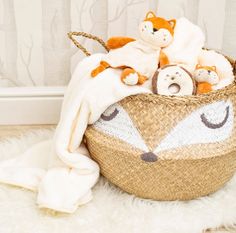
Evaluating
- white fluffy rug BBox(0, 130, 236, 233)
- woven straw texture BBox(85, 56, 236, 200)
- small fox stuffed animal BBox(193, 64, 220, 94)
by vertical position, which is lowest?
white fluffy rug BBox(0, 130, 236, 233)

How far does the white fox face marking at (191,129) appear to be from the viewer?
105 centimetres

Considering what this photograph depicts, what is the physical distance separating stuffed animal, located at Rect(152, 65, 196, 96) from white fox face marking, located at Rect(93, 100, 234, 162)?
7 centimetres

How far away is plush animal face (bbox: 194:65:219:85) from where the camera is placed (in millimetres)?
1097

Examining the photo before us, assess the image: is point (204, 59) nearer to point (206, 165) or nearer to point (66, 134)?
point (206, 165)

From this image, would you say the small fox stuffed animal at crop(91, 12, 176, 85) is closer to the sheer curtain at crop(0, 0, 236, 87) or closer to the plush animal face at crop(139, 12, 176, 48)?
the plush animal face at crop(139, 12, 176, 48)

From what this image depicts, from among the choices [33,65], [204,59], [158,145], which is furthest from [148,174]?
[33,65]

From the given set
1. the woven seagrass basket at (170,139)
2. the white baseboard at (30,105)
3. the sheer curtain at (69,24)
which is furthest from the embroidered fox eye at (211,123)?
the white baseboard at (30,105)

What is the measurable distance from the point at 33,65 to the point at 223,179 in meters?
0.76

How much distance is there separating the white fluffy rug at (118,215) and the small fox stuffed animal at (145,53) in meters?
0.32

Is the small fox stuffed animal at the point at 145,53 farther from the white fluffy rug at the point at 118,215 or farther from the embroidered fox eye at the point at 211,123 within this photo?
the white fluffy rug at the point at 118,215

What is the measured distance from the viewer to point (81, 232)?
3.46 feet

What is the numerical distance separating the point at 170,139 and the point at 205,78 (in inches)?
7.2

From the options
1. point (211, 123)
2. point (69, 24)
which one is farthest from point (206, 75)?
point (69, 24)

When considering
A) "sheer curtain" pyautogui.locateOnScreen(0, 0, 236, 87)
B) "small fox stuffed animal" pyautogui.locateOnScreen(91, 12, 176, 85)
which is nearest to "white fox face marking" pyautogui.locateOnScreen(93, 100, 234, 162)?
"small fox stuffed animal" pyautogui.locateOnScreen(91, 12, 176, 85)
